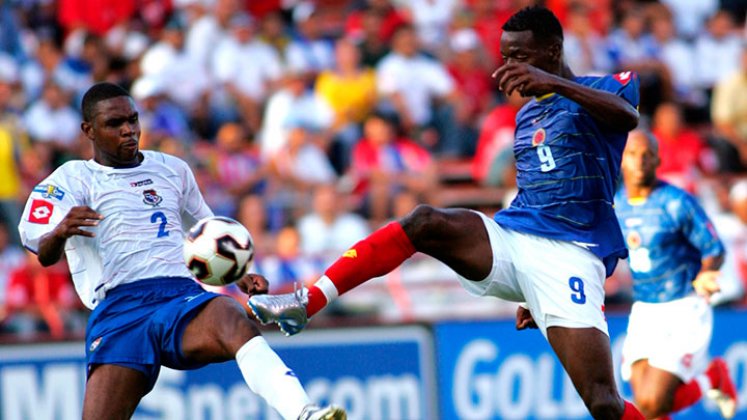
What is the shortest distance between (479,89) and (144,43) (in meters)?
4.30

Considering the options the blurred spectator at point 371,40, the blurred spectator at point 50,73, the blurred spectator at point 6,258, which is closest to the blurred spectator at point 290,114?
the blurred spectator at point 371,40

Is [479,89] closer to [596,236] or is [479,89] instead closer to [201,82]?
[201,82]

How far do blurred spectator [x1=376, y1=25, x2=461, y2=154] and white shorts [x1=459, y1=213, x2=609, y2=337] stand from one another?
8536 millimetres

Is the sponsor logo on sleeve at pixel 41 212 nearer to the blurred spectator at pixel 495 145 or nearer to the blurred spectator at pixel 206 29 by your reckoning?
the blurred spectator at pixel 495 145

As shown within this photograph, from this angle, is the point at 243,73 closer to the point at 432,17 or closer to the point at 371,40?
the point at 371,40

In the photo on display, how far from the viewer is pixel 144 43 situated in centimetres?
1630

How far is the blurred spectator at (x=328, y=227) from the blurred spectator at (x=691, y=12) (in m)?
7.78

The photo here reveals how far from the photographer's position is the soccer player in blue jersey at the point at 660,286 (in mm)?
9781

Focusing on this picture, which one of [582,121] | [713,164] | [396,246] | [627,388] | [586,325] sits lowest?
[627,388]

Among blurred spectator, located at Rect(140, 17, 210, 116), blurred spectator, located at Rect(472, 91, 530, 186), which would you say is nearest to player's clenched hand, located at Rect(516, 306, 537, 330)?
blurred spectator, located at Rect(472, 91, 530, 186)

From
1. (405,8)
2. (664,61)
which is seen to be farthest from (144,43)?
(664,61)

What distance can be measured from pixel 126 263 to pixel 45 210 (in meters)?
0.55

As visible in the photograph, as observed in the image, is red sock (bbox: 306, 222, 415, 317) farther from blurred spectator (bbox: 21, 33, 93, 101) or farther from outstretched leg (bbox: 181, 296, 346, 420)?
blurred spectator (bbox: 21, 33, 93, 101)

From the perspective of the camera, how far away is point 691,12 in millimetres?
20141
